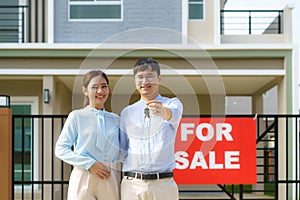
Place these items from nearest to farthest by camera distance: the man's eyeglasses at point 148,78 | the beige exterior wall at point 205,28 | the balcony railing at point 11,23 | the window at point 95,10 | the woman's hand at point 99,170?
1. the man's eyeglasses at point 148,78
2. the woman's hand at point 99,170
3. the beige exterior wall at point 205,28
4. the window at point 95,10
5. the balcony railing at point 11,23

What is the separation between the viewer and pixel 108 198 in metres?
3.79

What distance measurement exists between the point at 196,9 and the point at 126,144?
285 inches

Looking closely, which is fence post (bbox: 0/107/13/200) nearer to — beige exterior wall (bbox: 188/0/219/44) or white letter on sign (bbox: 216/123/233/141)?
white letter on sign (bbox: 216/123/233/141)

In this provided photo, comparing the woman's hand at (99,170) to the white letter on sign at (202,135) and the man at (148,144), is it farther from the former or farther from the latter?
the white letter on sign at (202,135)

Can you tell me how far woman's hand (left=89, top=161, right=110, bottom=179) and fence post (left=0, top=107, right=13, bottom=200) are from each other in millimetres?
2071

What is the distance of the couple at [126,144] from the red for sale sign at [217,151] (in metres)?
1.78

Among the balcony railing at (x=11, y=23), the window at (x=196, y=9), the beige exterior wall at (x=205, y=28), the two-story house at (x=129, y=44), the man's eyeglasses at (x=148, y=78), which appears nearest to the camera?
the man's eyeglasses at (x=148, y=78)

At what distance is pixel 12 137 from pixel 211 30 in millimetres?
5619

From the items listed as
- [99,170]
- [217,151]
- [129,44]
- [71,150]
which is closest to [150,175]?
[99,170]

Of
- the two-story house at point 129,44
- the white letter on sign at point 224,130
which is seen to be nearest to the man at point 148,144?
the white letter on sign at point 224,130

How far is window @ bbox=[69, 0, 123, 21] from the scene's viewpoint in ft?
34.3

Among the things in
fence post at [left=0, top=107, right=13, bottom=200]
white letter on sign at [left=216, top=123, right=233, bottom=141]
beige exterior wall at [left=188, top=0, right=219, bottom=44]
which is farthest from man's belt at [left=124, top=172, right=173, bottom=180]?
beige exterior wall at [left=188, top=0, right=219, bottom=44]

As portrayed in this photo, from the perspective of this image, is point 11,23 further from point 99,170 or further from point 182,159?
point 99,170

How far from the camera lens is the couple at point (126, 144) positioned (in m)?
3.64
